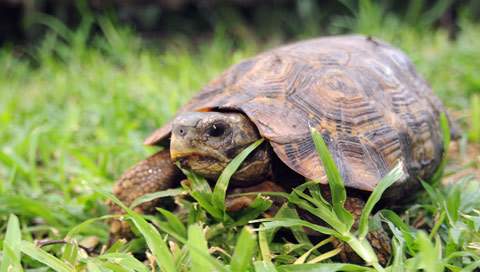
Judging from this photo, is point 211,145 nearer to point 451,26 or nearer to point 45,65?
point 45,65

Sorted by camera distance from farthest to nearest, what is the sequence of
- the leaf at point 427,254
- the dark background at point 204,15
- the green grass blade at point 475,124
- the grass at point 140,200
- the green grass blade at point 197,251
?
the dark background at point 204,15, the green grass blade at point 475,124, the grass at point 140,200, the green grass blade at point 197,251, the leaf at point 427,254

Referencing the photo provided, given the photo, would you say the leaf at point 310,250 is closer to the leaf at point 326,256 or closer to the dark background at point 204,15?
the leaf at point 326,256

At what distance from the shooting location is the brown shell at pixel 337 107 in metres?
1.75

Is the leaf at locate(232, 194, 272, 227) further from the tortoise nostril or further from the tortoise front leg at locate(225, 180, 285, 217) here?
the tortoise nostril

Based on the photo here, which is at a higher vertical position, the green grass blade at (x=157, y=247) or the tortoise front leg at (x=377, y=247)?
the green grass blade at (x=157, y=247)

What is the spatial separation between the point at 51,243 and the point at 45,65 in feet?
13.2

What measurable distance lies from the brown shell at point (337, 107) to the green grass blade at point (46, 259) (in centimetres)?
65

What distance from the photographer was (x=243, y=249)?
125 cm

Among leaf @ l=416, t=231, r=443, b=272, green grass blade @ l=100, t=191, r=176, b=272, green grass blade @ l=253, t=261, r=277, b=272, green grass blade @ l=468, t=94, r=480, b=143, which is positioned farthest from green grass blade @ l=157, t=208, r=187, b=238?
green grass blade @ l=468, t=94, r=480, b=143

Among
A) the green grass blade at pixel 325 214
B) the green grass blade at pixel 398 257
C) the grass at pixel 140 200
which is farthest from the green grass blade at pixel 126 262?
the green grass blade at pixel 398 257

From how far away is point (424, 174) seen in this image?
2064 mm

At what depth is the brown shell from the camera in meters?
1.75

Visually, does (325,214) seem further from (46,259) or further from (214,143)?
(46,259)

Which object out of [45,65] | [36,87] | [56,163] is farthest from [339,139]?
[45,65]
